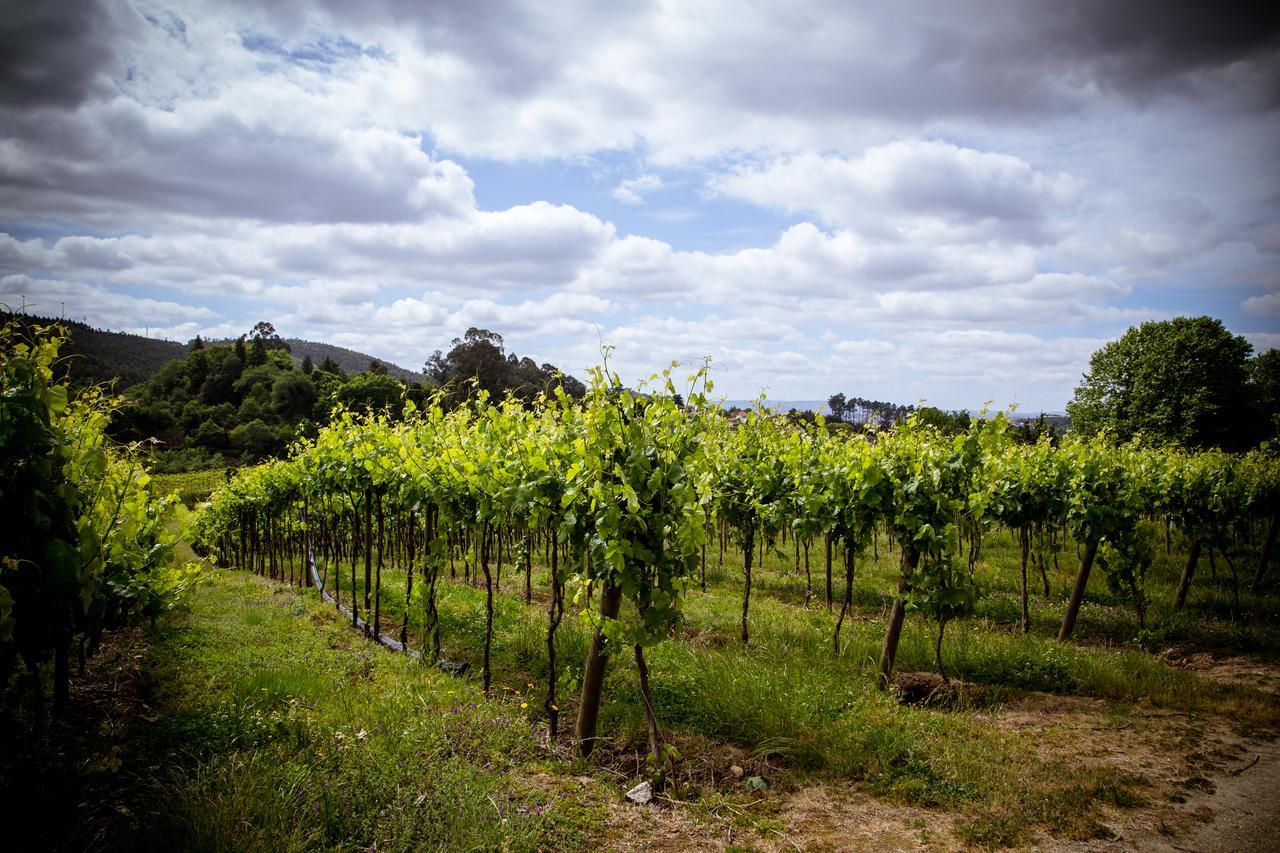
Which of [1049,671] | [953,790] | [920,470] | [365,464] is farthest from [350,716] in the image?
[1049,671]

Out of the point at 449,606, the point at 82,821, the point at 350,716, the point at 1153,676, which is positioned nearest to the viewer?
the point at 82,821

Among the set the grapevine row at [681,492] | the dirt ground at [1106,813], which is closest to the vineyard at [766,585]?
the grapevine row at [681,492]

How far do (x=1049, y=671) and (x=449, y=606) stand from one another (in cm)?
989

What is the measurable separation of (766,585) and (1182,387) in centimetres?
3352

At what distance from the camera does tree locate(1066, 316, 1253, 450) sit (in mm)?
31819

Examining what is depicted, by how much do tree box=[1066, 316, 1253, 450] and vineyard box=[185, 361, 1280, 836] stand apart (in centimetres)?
2312

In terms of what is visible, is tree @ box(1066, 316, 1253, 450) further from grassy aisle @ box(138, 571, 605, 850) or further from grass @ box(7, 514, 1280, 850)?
grassy aisle @ box(138, 571, 605, 850)

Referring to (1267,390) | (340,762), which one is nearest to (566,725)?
(340,762)

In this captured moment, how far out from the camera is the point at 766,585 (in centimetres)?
1472

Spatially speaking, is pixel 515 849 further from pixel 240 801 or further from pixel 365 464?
pixel 365 464

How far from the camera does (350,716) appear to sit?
19.3 feet

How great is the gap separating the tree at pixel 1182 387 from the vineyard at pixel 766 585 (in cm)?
2312

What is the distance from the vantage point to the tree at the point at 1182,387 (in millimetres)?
31819

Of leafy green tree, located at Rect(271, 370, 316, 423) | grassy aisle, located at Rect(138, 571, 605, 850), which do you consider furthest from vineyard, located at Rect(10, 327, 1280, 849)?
leafy green tree, located at Rect(271, 370, 316, 423)
